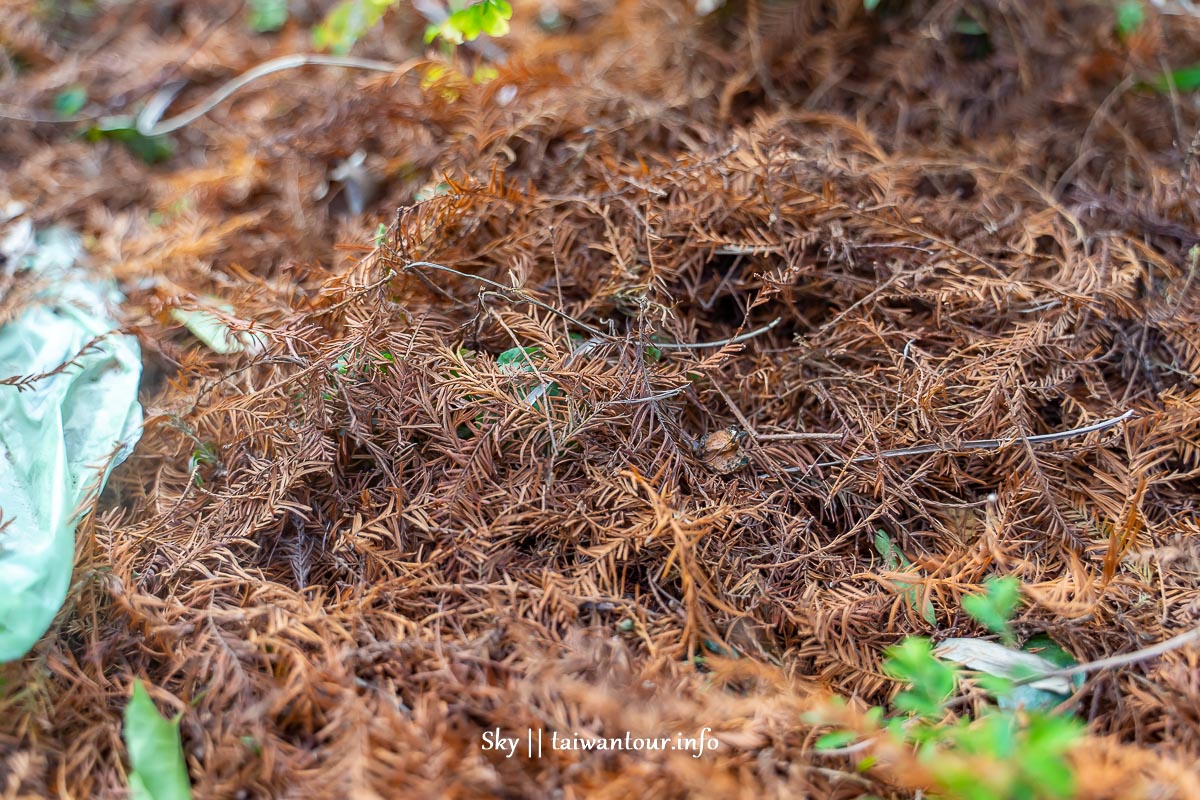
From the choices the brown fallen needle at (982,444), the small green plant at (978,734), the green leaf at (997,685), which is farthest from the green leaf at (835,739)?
the brown fallen needle at (982,444)

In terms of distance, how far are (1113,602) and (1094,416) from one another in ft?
1.34

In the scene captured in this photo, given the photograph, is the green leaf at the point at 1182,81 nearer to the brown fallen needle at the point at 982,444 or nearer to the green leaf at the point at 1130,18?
the green leaf at the point at 1130,18

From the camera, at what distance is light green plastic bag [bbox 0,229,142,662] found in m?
1.27

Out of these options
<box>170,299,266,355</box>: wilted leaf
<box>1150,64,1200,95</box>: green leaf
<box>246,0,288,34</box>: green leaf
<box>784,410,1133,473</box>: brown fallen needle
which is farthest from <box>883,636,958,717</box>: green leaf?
<box>246,0,288,34</box>: green leaf

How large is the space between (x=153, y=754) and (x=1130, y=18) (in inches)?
117

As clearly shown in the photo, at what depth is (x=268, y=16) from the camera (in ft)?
9.30

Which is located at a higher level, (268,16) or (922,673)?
(268,16)

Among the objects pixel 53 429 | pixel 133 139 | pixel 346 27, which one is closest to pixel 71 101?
pixel 133 139

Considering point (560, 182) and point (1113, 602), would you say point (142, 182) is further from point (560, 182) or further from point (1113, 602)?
point (1113, 602)

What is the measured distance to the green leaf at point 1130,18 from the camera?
222 centimetres

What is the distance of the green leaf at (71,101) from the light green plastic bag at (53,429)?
2.76 feet

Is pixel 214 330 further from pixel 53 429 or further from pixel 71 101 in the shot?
pixel 71 101

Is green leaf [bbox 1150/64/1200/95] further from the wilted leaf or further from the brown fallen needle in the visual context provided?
the wilted leaf

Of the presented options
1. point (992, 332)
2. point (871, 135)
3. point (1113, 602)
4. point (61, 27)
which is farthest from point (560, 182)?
point (61, 27)
